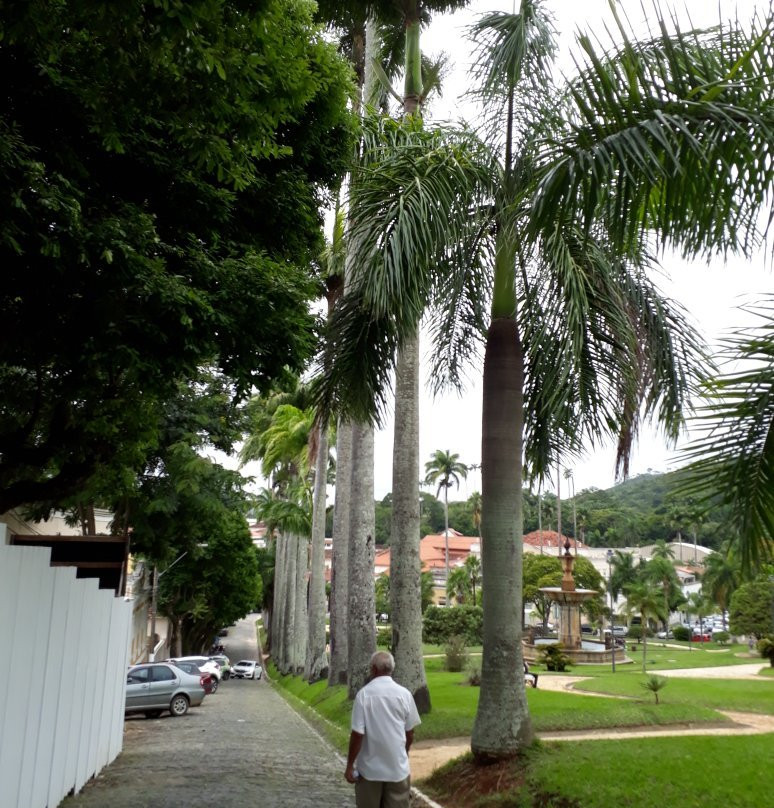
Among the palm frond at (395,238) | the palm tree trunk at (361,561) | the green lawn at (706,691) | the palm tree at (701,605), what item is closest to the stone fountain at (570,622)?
the green lawn at (706,691)

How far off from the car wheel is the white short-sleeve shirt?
1843 cm

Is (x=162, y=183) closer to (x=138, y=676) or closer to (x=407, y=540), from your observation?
(x=407, y=540)

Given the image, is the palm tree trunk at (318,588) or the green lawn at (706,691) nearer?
the green lawn at (706,691)

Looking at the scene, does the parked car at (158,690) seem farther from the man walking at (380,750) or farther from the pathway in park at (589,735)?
the man walking at (380,750)

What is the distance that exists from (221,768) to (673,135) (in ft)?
33.5

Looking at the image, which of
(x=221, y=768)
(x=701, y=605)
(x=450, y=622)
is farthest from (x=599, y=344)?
(x=701, y=605)

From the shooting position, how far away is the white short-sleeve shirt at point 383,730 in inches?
219

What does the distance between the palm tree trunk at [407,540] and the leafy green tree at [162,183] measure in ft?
20.7

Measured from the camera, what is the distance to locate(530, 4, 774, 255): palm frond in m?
5.29

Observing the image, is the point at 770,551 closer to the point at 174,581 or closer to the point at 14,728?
the point at 14,728

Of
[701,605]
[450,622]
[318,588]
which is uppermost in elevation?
A: [318,588]

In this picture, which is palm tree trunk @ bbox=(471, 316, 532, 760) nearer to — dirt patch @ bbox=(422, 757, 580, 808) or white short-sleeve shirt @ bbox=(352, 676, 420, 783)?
dirt patch @ bbox=(422, 757, 580, 808)

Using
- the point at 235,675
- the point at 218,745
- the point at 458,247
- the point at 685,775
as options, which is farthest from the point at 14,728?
the point at 235,675

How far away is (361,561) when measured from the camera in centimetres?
1834
